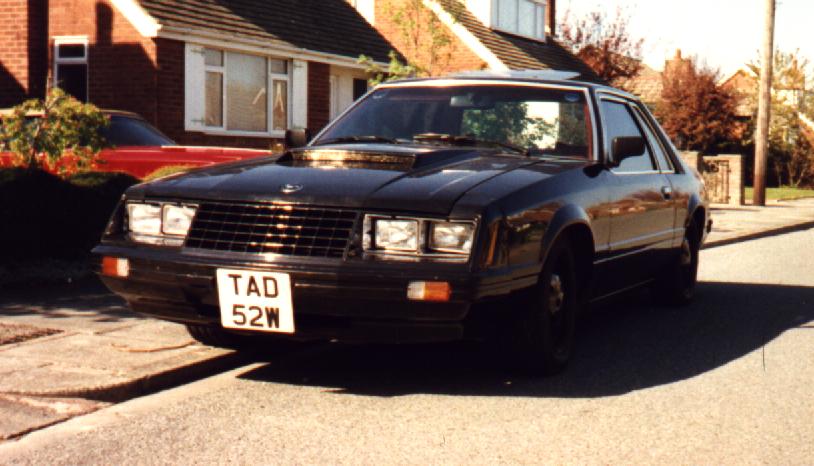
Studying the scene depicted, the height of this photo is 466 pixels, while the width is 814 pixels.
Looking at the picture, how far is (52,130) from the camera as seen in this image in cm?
999

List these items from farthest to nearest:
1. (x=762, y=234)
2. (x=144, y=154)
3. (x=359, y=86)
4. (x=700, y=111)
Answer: (x=700, y=111), (x=359, y=86), (x=762, y=234), (x=144, y=154)

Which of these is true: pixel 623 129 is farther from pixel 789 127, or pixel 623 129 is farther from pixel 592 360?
pixel 789 127

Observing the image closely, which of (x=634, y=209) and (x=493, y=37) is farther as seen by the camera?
(x=493, y=37)

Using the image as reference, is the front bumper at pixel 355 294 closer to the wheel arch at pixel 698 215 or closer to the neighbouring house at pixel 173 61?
the wheel arch at pixel 698 215

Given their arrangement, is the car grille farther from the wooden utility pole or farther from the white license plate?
the wooden utility pole

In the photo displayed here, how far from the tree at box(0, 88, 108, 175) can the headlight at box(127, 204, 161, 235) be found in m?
4.37

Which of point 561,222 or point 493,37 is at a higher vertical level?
point 493,37

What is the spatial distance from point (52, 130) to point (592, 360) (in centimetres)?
554

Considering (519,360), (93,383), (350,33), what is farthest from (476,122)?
(350,33)

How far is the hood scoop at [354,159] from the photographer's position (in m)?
5.95

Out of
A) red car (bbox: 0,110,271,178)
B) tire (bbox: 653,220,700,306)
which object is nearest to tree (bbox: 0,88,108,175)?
red car (bbox: 0,110,271,178)

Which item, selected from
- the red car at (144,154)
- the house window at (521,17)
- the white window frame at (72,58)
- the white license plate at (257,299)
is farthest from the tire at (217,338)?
the house window at (521,17)

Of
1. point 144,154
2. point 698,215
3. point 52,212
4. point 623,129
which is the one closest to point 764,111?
point 144,154

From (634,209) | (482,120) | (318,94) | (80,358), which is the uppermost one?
(318,94)
